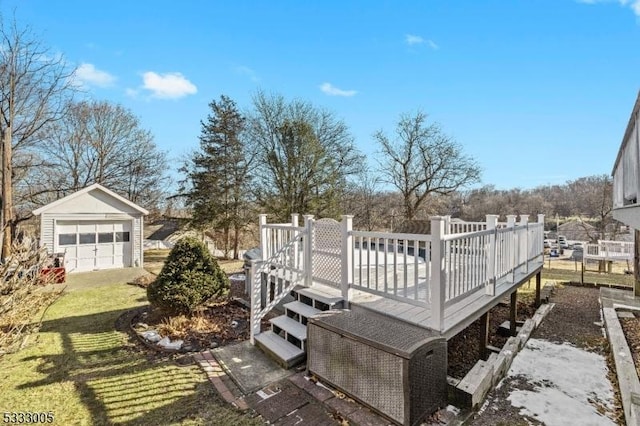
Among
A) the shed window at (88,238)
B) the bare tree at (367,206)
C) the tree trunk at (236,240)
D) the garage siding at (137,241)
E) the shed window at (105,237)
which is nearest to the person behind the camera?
the shed window at (88,238)

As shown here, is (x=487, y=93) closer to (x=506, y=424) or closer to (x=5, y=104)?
(x=506, y=424)

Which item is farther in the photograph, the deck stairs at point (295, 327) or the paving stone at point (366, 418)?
the deck stairs at point (295, 327)

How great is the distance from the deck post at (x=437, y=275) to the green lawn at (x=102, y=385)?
2.09 m

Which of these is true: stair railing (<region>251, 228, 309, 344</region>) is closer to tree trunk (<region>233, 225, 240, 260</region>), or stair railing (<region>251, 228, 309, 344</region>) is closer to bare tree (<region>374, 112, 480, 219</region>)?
tree trunk (<region>233, 225, 240, 260</region>)

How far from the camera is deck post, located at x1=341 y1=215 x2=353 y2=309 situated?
4305mm

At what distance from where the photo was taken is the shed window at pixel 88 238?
1231cm

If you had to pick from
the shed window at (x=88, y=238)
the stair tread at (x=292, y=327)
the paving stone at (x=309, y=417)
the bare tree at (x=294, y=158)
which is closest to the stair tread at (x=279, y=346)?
the stair tread at (x=292, y=327)

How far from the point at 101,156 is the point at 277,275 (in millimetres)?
17906

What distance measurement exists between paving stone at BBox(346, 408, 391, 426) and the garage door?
13249 mm

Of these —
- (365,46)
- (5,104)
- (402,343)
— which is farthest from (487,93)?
(5,104)

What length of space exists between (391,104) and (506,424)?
17.6m

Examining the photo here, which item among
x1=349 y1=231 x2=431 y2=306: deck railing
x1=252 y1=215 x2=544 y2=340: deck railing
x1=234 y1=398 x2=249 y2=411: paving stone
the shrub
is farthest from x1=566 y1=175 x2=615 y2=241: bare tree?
x1=234 y1=398 x2=249 y2=411: paving stone

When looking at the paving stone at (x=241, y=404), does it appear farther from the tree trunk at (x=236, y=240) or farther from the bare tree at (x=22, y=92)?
the tree trunk at (x=236, y=240)

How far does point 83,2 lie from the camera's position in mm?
7777
